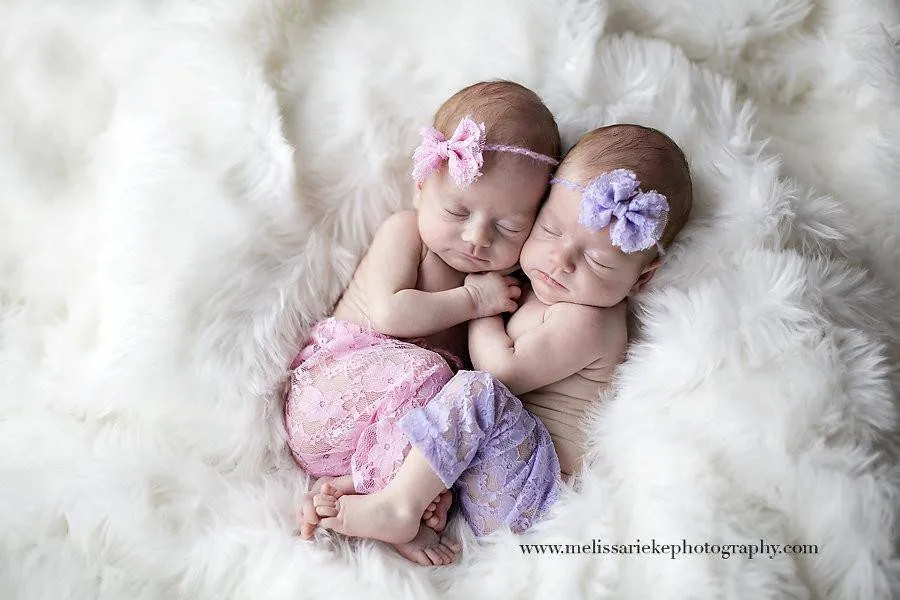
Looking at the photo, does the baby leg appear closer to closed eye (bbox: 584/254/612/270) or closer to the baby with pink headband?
the baby with pink headband

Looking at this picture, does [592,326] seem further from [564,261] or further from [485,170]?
[485,170]

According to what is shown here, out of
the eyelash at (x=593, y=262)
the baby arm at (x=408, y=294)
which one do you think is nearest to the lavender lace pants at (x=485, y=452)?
the baby arm at (x=408, y=294)

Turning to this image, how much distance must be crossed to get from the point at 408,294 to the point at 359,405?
21 cm

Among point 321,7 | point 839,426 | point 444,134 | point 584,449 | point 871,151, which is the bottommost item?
point 584,449

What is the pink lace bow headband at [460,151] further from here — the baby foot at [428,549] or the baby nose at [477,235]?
the baby foot at [428,549]

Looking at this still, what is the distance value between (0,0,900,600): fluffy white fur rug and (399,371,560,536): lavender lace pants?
0.05 m

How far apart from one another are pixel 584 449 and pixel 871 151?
2.54 ft

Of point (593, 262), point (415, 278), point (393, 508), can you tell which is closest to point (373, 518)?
point (393, 508)

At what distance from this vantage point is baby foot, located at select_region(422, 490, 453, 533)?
126 centimetres

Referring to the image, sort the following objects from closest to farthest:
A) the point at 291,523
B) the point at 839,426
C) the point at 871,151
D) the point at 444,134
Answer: the point at 839,426 → the point at 291,523 → the point at 444,134 → the point at 871,151

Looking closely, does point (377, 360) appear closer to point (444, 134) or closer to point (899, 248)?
point (444, 134)

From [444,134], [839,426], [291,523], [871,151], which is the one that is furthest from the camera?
[871,151]

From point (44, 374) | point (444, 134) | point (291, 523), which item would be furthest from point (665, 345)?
point (44, 374)

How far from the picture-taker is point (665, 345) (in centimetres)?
126
